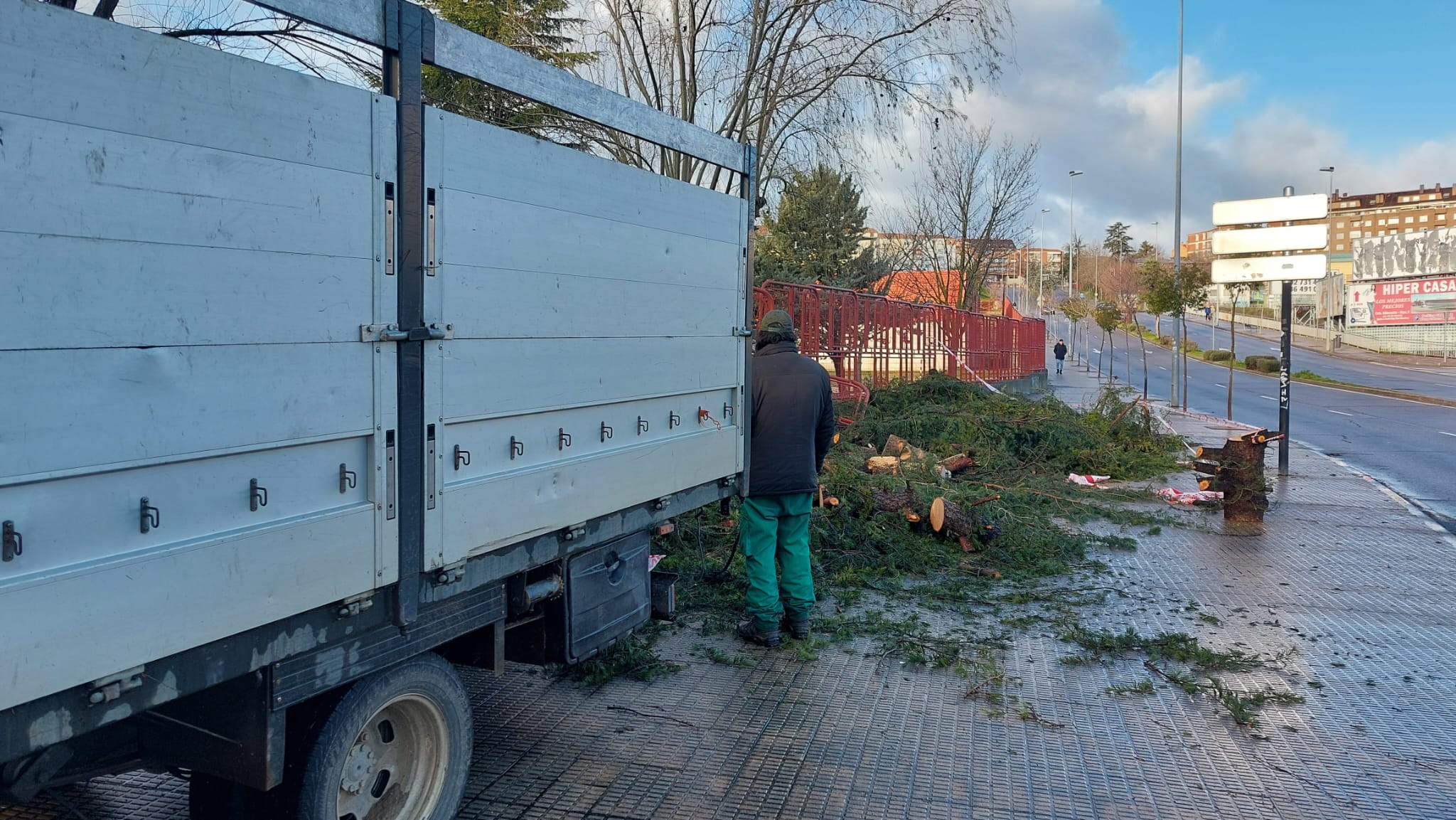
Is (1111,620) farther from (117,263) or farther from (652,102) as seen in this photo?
(652,102)

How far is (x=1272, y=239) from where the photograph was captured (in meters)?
13.9

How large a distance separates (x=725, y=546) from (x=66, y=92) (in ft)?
19.2

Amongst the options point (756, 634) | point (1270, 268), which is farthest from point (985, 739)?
point (1270, 268)

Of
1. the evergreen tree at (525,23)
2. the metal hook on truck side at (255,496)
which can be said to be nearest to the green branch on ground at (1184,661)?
the metal hook on truck side at (255,496)

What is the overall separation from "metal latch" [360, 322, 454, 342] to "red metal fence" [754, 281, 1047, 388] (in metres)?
7.96

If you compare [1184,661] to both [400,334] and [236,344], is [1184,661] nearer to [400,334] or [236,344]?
[400,334]

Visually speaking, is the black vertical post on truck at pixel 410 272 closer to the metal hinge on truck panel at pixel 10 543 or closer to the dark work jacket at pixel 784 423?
the metal hinge on truck panel at pixel 10 543

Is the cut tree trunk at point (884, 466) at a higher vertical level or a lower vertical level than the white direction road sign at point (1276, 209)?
lower

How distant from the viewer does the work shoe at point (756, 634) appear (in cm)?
570

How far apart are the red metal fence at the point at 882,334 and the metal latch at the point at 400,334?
7.96 metres

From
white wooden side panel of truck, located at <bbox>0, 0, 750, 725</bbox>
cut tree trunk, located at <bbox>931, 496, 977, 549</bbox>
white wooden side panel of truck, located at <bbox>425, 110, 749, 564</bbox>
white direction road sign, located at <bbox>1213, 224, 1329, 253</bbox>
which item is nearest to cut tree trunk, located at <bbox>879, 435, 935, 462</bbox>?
cut tree trunk, located at <bbox>931, 496, 977, 549</bbox>

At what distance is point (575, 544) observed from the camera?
3830 mm

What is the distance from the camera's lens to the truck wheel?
289cm

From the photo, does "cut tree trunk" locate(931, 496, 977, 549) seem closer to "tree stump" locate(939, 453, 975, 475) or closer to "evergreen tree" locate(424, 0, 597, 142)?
"tree stump" locate(939, 453, 975, 475)
